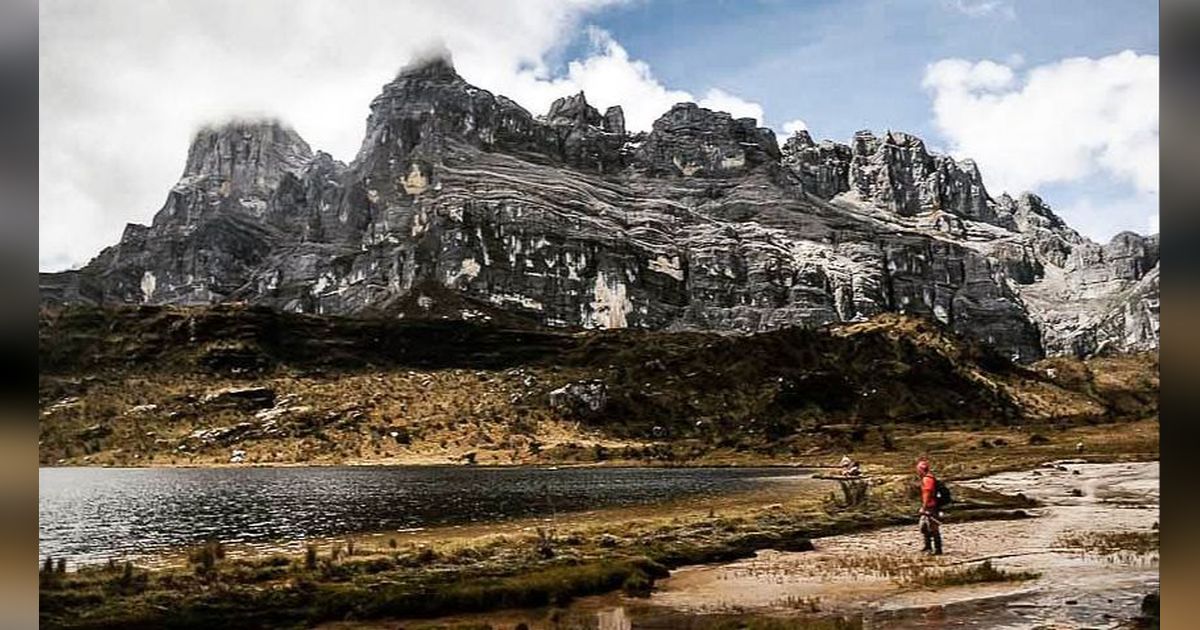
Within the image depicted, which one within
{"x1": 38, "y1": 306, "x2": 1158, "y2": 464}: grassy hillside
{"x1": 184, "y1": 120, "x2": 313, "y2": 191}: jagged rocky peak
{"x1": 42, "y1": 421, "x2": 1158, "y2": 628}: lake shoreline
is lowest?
{"x1": 42, "y1": 421, "x2": 1158, "y2": 628}: lake shoreline

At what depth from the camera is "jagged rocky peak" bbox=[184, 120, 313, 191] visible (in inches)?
1158

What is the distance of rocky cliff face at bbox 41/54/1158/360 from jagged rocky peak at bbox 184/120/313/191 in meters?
0.13

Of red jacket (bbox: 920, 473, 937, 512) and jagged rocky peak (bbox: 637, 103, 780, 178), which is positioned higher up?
jagged rocky peak (bbox: 637, 103, 780, 178)

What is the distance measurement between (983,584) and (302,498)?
15.9 m

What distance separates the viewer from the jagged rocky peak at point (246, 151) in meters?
29.4

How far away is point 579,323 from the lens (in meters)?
35.3

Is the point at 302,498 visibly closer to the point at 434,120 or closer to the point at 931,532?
the point at 434,120

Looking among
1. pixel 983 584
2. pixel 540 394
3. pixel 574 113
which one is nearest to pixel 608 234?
pixel 540 394

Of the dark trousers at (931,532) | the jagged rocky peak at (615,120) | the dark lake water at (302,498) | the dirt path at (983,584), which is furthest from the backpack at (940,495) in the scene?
the jagged rocky peak at (615,120)

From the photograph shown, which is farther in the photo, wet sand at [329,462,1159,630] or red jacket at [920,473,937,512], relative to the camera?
red jacket at [920,473,937,512]

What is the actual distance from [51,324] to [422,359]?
11366 millimetres

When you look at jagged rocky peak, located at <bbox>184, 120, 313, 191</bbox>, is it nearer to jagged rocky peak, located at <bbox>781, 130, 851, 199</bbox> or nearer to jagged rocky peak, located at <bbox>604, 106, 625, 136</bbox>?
jagged rocky peak, located at <bbox>604, 106, 625, 136</bbox>

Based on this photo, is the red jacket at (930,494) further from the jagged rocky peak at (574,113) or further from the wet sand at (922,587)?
the jagged rocky peak at (574,113)

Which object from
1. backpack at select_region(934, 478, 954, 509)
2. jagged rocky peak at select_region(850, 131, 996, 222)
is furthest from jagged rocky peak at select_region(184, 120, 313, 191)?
backpack at select_region(934, 478, 954, 509)
